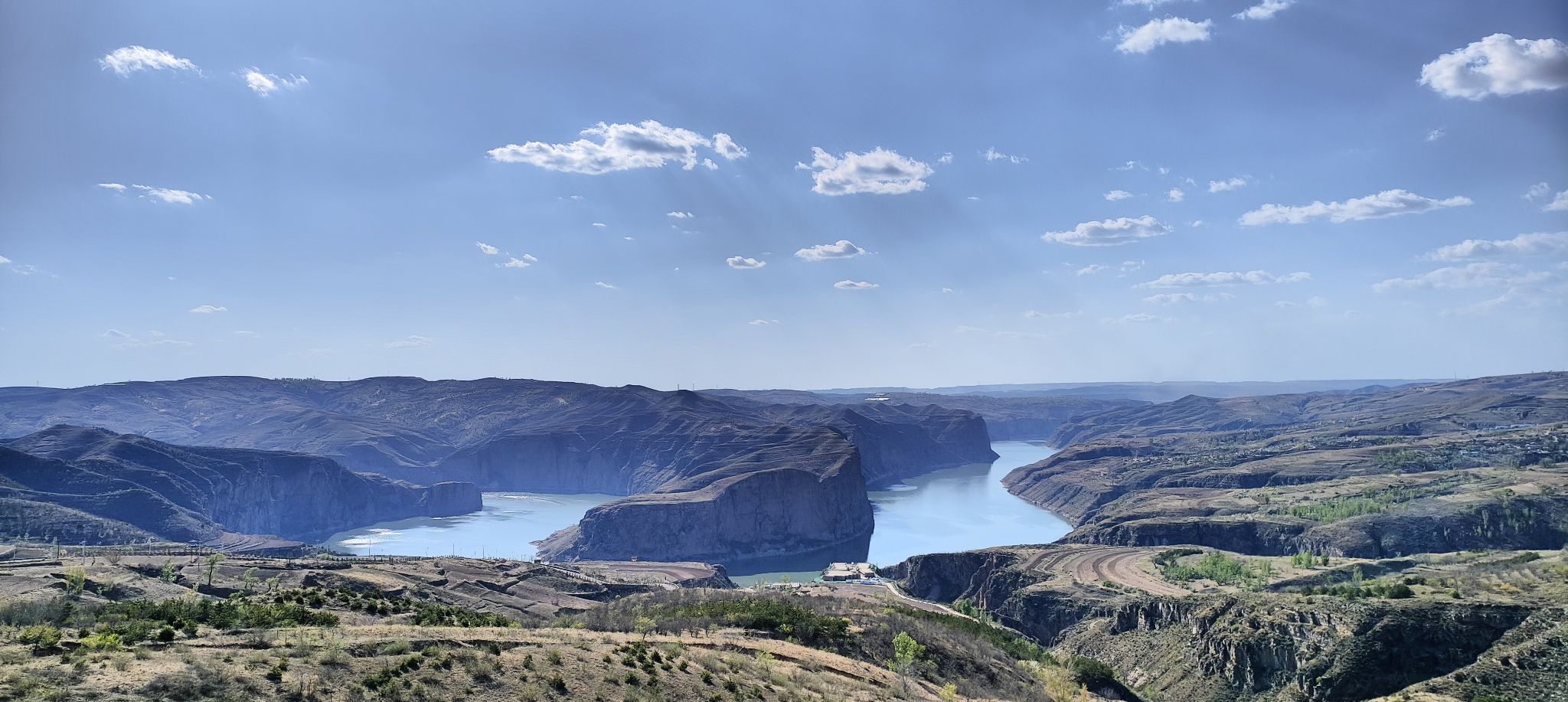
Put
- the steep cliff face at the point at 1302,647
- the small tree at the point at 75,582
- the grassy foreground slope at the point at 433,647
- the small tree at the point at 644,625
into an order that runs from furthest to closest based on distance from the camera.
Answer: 1. the small tree at the point at 75,582
2. the steep cliff face at the point at 1302,647
3. the small tree at the point at 644,625
4. the grassy foreground slope at the point at 433,647

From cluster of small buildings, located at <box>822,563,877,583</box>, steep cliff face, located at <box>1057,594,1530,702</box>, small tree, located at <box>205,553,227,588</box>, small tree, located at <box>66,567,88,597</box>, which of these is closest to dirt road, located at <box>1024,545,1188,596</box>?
steep cliff face, located at <box>1057,594,1530,702</box>

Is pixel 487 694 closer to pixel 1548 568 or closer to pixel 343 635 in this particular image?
pixel 343 635

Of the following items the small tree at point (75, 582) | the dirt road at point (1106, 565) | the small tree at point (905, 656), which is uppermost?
the small tree at point (75, 582)

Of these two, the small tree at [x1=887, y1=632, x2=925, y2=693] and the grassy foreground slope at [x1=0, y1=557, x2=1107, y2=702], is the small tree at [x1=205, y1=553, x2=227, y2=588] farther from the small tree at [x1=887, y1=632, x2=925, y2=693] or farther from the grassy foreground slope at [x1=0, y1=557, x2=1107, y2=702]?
the small tree at [x1=887, y1=632, x2=925, y2=693]

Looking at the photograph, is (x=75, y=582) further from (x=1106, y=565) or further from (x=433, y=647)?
(x=1106, y=565)

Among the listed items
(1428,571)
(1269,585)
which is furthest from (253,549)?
(1428,571)

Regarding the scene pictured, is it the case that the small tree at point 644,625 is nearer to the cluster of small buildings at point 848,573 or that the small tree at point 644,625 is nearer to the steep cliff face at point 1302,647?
the steep cliff face at point 1302,647

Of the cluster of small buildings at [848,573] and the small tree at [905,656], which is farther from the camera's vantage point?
the cluster of small buildings at [848,573]

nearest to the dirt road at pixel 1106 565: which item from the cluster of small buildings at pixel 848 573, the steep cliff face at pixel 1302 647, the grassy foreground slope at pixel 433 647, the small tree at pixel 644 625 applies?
the steep cliff face at pixel 1302 647
